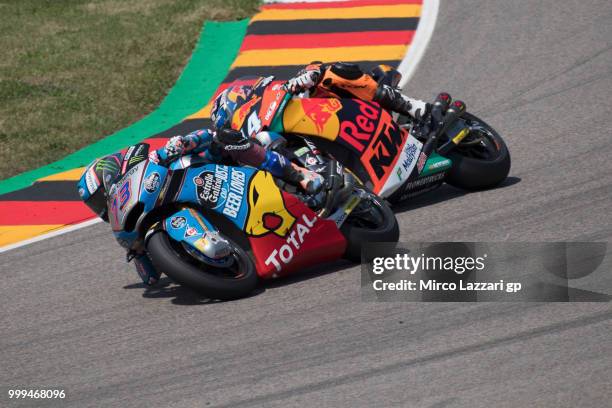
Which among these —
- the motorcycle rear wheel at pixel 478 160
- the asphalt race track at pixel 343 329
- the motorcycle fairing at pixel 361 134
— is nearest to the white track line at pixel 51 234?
the asphalt race track at pixel 343 329

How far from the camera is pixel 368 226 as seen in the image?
7777mm

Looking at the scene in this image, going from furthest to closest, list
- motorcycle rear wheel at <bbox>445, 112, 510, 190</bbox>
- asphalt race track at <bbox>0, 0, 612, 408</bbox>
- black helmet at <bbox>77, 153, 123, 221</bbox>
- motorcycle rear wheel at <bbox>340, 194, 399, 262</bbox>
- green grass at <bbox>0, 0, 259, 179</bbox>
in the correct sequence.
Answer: green grass at <bbox>0, 0, 259, 179</bbox>, motorcycle rear wheel at <bbox>445, 112, 510, 190</bbox>, motorcycle rear wheel at <bbox>340, 194, 399, 262</bbox>, black helmet at <bbox>77, 153, 123, 221</bbox>, asphalt race track at <bbox>0, 0, 612, 408</bbox>

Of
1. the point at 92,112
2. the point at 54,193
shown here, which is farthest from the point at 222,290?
the point at 92,112

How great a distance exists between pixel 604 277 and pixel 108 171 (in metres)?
3.30

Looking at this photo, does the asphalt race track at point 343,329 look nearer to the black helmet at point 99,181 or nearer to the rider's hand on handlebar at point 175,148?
the black helmet at point 99,181

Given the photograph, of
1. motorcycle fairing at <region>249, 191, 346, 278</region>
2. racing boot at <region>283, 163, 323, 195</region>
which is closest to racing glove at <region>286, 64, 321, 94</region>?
racing boot at <region>283, 163, 323, 195</region>

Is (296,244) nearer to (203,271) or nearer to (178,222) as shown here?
(203,271)

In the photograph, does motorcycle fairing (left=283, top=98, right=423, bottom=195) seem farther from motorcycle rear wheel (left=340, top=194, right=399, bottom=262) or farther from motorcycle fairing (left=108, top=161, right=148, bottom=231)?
motorcycle fairing (left=108, top=161, right=148, bottom=231)

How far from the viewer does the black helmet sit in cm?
728

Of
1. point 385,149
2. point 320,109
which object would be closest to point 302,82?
point 320,109

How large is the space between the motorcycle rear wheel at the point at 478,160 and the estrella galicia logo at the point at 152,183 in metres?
2.82

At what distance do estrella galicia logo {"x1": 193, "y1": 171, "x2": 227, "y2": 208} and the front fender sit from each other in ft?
0.53

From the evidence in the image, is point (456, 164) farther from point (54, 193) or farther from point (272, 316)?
point (54, 193)

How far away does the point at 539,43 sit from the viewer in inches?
503
